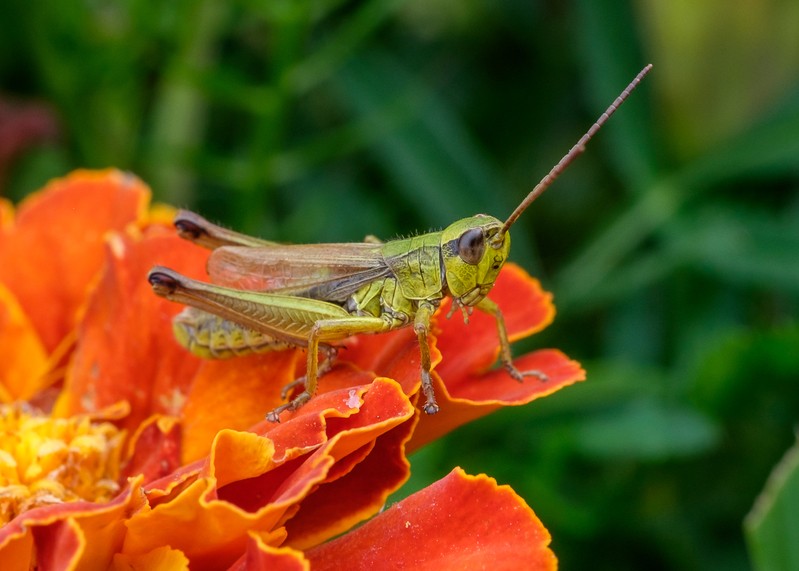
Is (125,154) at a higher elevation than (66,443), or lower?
higher

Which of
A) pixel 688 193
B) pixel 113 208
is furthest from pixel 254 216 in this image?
pixel 688 193

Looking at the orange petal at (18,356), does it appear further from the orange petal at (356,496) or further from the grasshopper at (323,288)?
the orange petal at (356,496)

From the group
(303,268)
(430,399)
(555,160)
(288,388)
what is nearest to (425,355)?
(430,399)

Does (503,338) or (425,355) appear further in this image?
(503,338)

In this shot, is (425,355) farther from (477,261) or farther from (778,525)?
(778,525)

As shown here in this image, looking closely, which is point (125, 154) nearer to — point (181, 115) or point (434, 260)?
point (181, 115)
